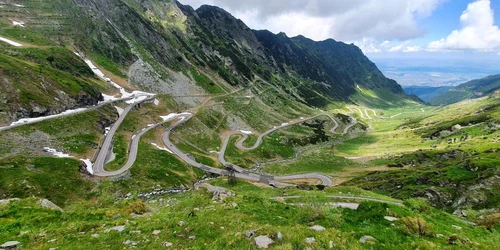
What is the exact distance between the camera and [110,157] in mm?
88312

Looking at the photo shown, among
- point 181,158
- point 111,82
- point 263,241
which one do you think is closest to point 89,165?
point 181,158

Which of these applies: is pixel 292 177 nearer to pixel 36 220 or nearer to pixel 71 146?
pixel 71 146

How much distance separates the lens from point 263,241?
16844 mm

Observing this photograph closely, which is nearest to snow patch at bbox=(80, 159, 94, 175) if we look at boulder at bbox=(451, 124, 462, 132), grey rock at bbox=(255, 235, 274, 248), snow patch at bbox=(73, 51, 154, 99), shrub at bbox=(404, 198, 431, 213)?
grey rock at bbox=(255, 235, 274, 248)

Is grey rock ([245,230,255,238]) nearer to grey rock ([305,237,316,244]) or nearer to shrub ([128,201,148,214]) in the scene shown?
grey rock ([305,237,316,244])

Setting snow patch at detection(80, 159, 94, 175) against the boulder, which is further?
the boulder

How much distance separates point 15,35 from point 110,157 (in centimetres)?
11681

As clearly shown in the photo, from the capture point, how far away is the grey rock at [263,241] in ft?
53.8

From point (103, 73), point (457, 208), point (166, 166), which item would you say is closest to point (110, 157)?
point (166, 166)

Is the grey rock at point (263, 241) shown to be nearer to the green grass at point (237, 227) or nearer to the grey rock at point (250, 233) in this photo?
the green grass at point (237, 227)

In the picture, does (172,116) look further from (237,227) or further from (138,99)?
(237,227)

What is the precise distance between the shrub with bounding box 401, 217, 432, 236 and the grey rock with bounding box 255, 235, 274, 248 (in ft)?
35.1

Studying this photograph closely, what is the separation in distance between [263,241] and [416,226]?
1210 centimetres

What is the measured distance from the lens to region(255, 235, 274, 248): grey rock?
16.4 m
